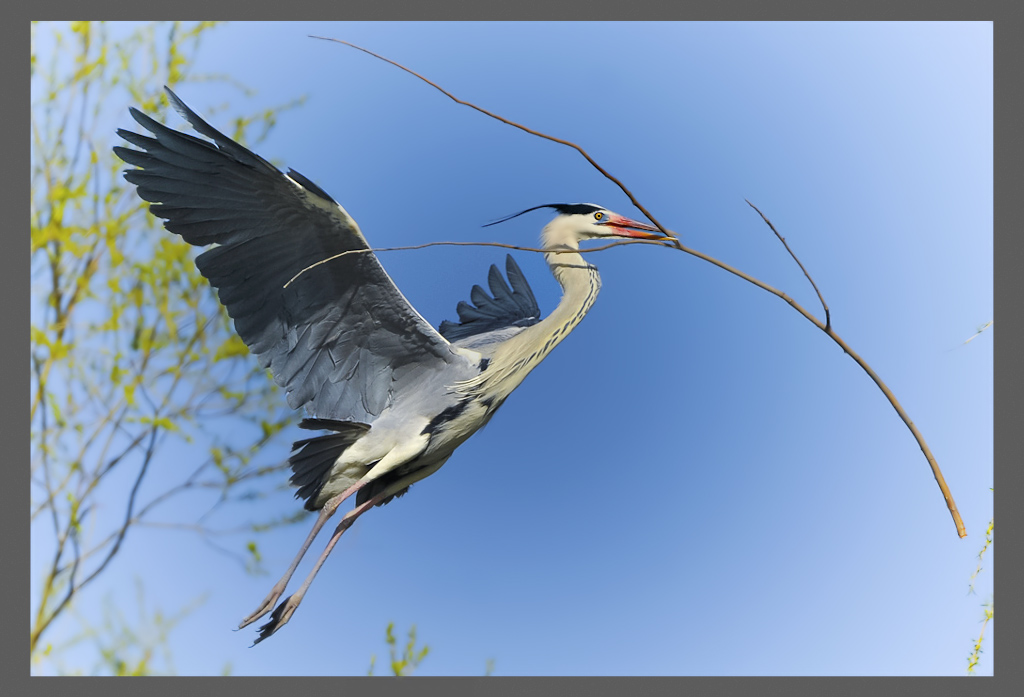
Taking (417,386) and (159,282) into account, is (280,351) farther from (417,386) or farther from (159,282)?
(159,282)

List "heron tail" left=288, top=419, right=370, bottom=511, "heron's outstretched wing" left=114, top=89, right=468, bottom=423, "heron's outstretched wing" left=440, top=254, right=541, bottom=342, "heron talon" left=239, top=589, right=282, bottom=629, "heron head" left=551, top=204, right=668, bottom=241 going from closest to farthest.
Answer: "heron's outstretched wing" left=114, top=89, right=468, bottom=423 → "heron talon" left=239, top=589, right=282, bottom=629 → "heron tail" left=288, top=419, right=370, bottom=511 → "heron head" left=551, top=204, right=668, bottom=241 → "heron's outstretched wing" left=440, top=254, right=541, bottom=342

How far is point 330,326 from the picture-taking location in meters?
2.53

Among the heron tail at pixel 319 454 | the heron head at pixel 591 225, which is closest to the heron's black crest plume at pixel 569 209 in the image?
the heron head at pixel 591 225

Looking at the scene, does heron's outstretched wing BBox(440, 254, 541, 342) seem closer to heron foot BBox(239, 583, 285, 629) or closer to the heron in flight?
the heron in flight

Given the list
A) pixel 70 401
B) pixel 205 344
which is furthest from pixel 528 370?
pixel 70 401

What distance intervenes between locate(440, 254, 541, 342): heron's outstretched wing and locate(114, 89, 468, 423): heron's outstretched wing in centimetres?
46

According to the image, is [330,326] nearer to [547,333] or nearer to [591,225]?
[547,333]

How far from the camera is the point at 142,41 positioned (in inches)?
119

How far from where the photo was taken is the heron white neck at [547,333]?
2.56 meters

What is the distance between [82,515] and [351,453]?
103 cm

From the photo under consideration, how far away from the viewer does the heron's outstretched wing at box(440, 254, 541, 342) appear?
3027 mm

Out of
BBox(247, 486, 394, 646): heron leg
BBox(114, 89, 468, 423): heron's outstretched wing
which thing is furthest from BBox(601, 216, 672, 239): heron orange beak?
BBox(247, 486, 394, 646): heron leg

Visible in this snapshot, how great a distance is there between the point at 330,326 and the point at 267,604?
820 mm

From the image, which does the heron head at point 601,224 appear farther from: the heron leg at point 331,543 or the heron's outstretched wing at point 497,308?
the heron leg at point 331,543
